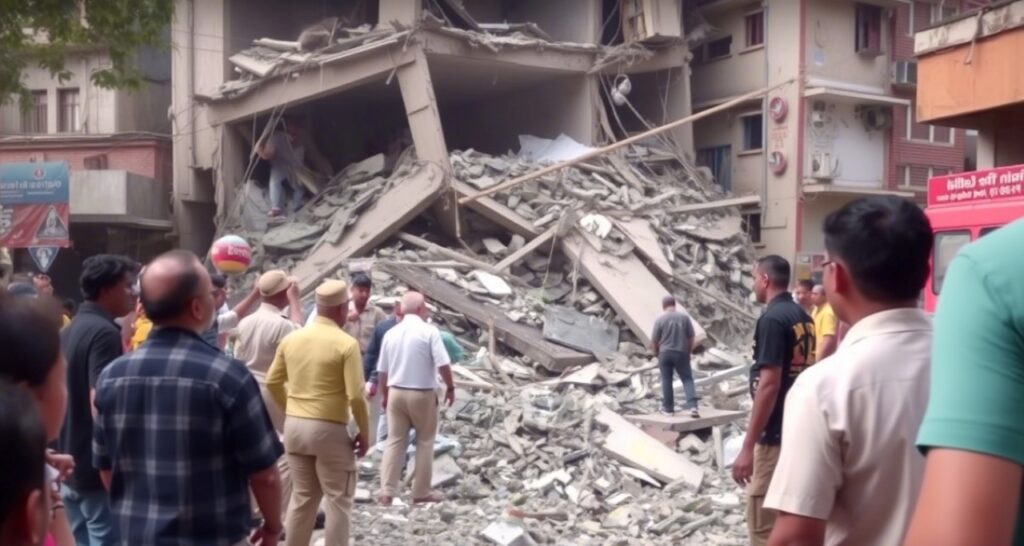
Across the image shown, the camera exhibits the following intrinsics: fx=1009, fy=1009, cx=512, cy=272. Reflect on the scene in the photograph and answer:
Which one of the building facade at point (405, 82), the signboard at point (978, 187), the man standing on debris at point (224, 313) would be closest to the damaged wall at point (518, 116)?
the building facade at point (405, 82)

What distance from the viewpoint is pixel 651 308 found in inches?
650

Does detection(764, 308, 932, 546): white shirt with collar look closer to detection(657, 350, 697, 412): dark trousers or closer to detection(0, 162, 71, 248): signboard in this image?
detection(657, 350, 697, 412): dark trousers

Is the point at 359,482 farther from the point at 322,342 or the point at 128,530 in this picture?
the point at 128,530

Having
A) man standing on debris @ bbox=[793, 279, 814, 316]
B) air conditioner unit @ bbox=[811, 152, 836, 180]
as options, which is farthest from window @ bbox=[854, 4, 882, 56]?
man standing on debris @ bbox=[793, 279, 814, 316]

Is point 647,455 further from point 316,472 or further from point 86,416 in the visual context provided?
point 86,416

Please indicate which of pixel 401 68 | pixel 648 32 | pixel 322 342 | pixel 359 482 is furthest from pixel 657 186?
pixel 322 342

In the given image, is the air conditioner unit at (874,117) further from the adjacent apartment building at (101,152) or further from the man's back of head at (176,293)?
the man's back of head at (176,293)

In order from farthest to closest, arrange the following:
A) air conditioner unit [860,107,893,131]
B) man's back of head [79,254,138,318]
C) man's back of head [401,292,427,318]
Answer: air conditioner unit [860,107,893,131] < man's back of head [401,292,427,318] < man's back of head [79,254,138,318]

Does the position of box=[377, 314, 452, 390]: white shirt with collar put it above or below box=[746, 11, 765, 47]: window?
below

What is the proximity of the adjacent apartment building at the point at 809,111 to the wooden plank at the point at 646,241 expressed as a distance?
21.9 ft

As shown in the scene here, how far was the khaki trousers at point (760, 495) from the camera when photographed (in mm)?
4867

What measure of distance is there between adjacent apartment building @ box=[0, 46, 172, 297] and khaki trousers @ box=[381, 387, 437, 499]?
13611 millimetres

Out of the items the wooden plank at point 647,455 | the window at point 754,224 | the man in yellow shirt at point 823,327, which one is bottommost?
the wooden plank at point 647,455

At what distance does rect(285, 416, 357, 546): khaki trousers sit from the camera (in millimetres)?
6246
